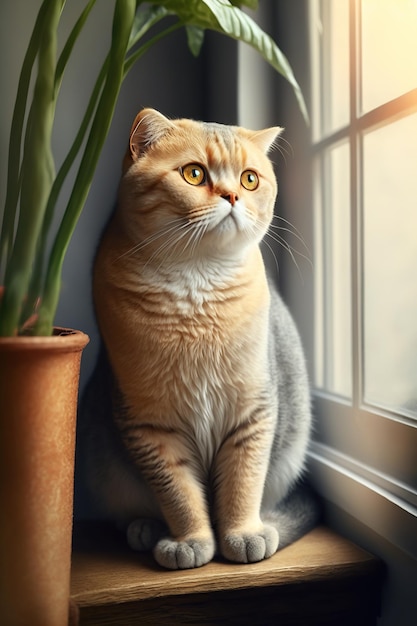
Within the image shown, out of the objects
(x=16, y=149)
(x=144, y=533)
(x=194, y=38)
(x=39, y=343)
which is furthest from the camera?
(x=194, y=38)

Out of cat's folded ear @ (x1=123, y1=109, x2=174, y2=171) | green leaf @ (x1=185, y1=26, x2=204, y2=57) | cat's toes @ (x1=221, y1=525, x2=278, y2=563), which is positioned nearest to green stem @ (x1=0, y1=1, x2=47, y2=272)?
cat's folded ear @ (x1=123, y1=109, x2=174, y2=171)

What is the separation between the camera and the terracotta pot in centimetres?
75

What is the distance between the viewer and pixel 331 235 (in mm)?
1219

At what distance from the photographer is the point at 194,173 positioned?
3.08 feet

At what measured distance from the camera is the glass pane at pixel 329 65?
3.80 feet

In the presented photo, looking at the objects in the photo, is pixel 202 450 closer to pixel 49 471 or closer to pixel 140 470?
pixel 140 470

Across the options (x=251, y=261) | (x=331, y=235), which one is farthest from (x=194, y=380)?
(x=331, y=235)

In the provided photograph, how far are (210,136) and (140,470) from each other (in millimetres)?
536

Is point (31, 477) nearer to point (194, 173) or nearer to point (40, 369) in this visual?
point (40, 369)

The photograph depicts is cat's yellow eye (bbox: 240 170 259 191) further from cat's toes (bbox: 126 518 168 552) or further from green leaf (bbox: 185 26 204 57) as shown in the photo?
cat's toes (bbox: 126 518 168 552)

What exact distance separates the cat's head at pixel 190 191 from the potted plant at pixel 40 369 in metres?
0.13

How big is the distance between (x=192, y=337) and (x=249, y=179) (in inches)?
10.4

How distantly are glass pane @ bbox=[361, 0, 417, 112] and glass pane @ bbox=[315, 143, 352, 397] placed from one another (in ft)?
0.39

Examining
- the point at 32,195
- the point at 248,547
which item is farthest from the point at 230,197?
the point at 248,547
